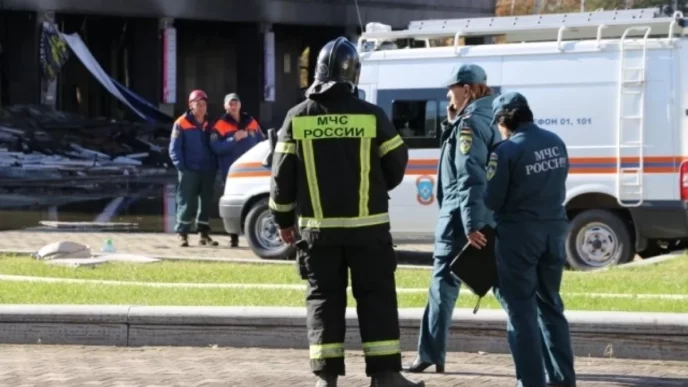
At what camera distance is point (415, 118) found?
14664 mm

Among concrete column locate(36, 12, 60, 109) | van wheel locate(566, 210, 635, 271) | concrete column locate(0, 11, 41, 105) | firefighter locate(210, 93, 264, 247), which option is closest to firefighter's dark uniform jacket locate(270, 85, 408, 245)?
van wheel locate(566, 210, 635, 271)

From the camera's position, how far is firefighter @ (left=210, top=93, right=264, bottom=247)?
1623cm

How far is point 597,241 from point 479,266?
20.9 ft

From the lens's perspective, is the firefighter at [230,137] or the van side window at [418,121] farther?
the firefighter at [230,137]

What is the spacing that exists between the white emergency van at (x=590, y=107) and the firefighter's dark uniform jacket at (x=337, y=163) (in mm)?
6648

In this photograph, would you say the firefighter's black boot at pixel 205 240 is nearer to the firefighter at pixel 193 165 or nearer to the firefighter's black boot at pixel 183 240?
the firefighter at pixel 193 165

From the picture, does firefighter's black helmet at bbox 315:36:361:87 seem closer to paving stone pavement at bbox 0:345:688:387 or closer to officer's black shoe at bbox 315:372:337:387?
officer's black shoe at bbox 315:372:337:387

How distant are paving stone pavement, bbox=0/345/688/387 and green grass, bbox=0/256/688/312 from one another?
1063 mm

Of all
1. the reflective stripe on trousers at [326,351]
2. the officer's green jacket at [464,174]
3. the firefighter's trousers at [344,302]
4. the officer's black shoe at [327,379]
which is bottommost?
the officer's black shoe at [327,379]

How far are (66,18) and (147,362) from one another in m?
35.4

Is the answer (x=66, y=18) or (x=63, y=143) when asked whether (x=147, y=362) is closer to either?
(x=63, y=143)

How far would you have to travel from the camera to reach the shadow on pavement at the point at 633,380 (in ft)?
26.3

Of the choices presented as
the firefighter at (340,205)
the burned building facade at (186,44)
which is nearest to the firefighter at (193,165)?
the firefighter at (340,205)

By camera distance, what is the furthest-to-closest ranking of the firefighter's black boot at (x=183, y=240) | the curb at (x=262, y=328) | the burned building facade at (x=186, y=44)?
the burned building facade at (x=186, y=44), the firefighter's black boot at (x=183, y=240), the curb at (x=262, y=328)
